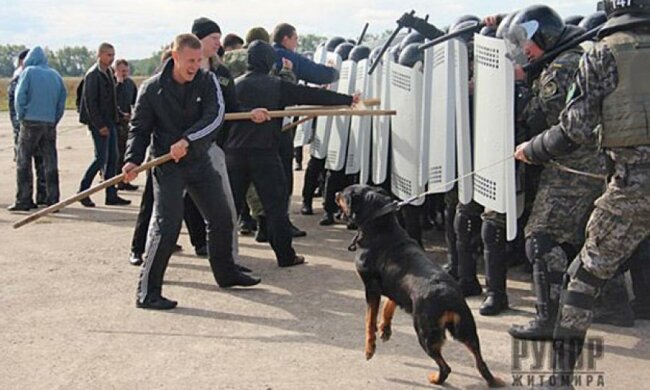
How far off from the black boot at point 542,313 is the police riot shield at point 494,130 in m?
0.28

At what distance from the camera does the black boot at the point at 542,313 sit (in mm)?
4820

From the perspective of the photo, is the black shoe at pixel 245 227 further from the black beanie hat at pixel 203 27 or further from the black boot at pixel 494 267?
the black boot at pixel 494 267

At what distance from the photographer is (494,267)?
5.42m

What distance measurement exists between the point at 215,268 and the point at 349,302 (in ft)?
3.54

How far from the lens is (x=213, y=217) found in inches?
238

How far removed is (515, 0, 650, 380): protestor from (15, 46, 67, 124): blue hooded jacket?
24.2ft

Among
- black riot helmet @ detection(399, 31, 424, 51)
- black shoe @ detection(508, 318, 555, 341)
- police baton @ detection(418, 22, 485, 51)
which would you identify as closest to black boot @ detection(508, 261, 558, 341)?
black shoe @ detection(508, 318, 555, 341)

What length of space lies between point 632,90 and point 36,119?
7.79 metres

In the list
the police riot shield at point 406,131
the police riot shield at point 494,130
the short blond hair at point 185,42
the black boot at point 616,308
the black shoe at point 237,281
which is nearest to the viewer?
the police riot shield at point 494,130

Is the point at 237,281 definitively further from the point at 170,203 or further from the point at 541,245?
the point at 541,245

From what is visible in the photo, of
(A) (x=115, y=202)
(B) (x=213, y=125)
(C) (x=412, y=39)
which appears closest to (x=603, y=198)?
(B) (x=213, y=125)

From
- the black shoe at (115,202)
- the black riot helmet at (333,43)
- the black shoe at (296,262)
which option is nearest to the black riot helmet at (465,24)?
the black shoe at (296,262)

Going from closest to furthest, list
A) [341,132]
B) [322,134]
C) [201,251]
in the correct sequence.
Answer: [201,251], [341,132], [322,134]

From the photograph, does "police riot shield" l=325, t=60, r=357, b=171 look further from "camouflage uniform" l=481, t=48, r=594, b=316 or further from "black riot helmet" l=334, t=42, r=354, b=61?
"camouflage uniform" l=481, t=48, r=594, b=316
